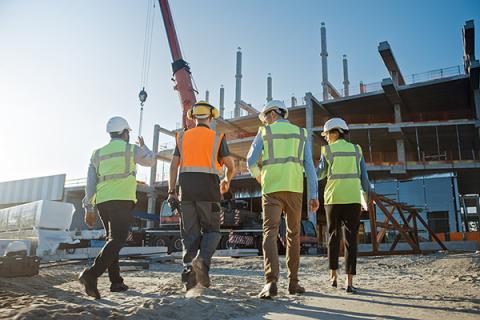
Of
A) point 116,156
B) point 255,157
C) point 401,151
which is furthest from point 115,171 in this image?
point 401,151

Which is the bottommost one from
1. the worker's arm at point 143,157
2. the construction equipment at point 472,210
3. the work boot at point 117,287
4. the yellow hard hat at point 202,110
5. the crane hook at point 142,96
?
the work boot at point 117,287

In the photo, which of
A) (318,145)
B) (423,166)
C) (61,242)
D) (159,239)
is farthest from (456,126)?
(61,242)

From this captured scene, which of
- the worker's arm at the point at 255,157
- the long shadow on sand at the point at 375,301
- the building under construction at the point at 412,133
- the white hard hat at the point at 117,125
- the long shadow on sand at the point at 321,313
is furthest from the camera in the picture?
the building under construction at the point at 412,133

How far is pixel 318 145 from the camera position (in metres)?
32.6

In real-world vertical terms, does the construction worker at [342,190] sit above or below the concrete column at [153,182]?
below

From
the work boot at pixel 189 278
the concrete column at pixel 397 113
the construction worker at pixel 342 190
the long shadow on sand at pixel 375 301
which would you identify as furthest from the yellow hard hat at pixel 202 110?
the concrete column at pixel 397 113

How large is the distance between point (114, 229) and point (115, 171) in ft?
1.84

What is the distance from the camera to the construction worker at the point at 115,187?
3.53m

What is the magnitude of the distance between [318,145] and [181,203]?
Answer: 2993 centimetres

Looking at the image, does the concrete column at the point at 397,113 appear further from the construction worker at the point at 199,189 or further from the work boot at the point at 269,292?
the work boot at the point at 269,292

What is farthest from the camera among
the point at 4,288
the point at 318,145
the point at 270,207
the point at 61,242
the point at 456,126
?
the point at 318,145

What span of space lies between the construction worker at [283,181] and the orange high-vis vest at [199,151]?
0.35 meters

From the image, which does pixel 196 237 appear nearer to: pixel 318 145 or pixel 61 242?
pixel 61 242

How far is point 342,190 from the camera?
3961mm
